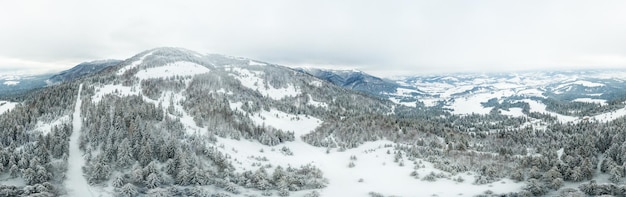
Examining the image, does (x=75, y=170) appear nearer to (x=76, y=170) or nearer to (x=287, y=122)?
(x=76, y=170)

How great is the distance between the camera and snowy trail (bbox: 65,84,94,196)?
7900 cm

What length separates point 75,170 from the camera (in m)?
89.1

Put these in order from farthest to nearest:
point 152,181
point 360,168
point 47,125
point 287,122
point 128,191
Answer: point 287,122 → point 47,125 → point 360,168 → point 152,181 → point 128,191

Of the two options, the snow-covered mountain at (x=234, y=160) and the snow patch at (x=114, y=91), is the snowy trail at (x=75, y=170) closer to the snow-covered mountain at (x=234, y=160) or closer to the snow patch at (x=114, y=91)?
the snow-covered mountain at (x=234, y=160)

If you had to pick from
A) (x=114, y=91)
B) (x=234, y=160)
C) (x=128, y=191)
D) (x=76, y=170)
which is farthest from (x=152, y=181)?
(x=114, y=91)

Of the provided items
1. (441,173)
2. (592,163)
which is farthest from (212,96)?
(592,163)

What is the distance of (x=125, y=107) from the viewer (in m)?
126

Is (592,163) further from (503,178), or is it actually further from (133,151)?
(133,151)

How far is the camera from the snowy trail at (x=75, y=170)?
3110 inches

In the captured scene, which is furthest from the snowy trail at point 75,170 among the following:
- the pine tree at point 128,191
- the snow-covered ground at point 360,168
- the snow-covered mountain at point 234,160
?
the snow-covered ground at point 360,168

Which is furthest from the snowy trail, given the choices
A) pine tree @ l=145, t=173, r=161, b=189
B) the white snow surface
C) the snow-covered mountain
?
pine tree @ l=145, t=173, r=161, b=189

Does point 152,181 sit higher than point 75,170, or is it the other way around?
point 75,170

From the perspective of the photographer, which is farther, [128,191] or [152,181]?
[152,181]

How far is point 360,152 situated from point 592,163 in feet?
197
